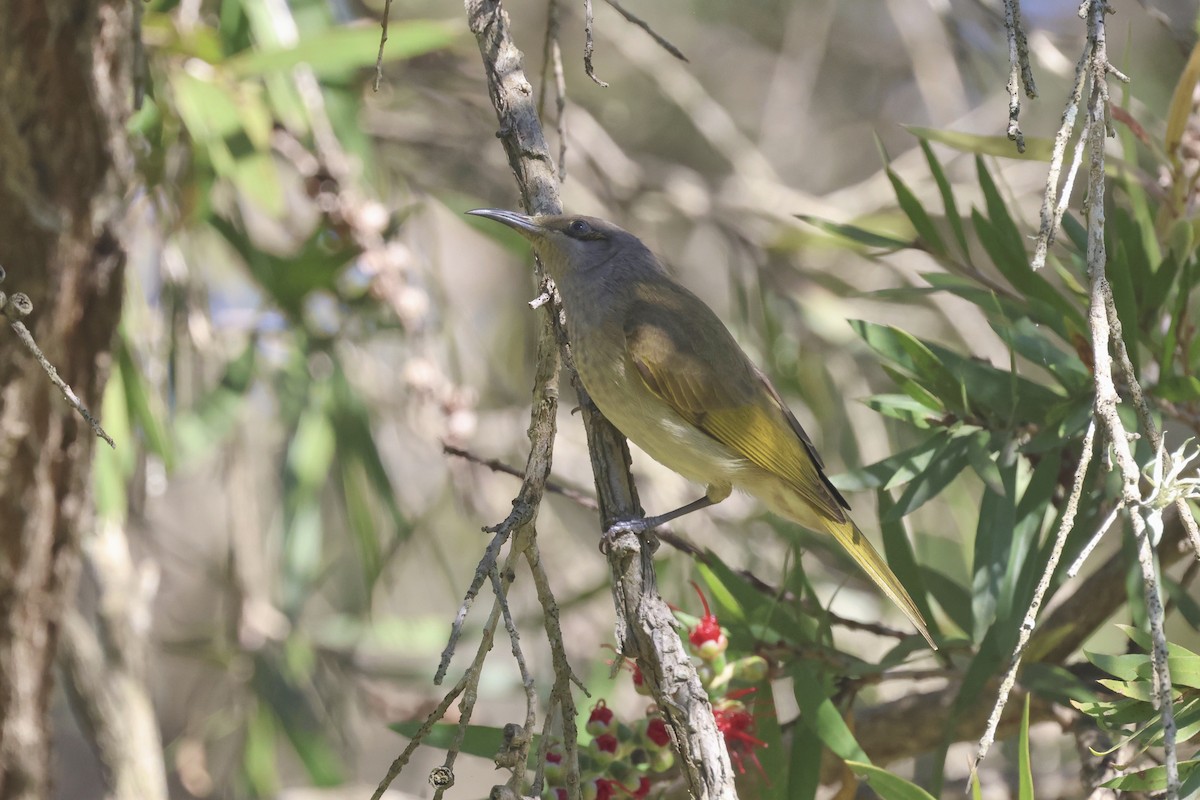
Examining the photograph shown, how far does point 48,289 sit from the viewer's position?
2.43 metres

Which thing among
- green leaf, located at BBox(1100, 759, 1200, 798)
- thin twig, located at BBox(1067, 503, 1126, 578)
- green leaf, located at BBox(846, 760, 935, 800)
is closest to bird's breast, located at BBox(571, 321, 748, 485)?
green leaf, located at BBox(846, 760, 935, 800)

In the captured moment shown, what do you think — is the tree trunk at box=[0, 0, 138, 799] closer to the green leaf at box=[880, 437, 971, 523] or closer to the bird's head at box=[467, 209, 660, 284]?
the bird's head at box=[467, 209, 660, 284]

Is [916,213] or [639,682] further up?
[916,213]

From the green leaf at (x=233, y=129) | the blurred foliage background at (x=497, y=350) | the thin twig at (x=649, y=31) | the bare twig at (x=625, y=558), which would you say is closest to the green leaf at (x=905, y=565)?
the blurred foliage background at (x=497, y=350)

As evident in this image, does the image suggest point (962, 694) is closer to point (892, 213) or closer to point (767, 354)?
point (767, 354)

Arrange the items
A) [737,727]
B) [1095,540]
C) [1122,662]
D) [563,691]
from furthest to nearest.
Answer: [737,727]
[1122,662]
[563,691]
[1095,540]

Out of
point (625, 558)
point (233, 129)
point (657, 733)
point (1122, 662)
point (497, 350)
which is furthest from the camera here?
point (497, 350)

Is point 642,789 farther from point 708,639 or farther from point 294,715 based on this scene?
point 294,715

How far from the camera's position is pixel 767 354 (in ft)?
14.7

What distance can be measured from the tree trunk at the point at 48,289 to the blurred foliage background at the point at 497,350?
0.43 m

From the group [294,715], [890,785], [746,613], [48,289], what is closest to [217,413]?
[294,715]

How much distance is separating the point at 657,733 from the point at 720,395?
1.05 meters

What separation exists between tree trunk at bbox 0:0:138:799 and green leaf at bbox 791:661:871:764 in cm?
161

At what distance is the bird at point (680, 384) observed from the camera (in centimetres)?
270
